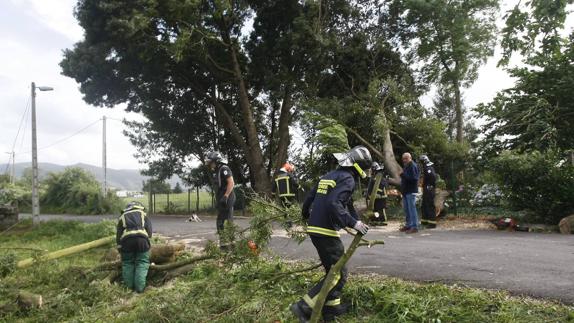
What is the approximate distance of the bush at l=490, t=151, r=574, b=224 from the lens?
29.8 ft

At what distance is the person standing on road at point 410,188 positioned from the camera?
29.6ft

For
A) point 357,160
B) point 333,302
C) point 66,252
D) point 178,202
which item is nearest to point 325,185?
point 357,160

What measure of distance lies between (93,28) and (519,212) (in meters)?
15.8

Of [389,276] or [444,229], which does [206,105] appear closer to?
[444,229]

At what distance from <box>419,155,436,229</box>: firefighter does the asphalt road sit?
986 millimetres

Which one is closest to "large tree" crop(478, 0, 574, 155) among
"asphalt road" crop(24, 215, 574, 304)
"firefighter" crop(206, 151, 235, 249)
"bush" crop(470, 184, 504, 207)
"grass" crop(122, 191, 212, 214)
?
"bush" crop(470, 184, 504, 207)

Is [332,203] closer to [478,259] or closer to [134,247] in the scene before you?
[478,259]

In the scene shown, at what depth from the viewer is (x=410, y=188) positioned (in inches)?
361

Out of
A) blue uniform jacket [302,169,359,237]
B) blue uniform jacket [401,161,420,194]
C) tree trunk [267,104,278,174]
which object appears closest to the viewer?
blue uniform jacket [302,169,359,237]

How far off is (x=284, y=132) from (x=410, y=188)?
10.7 meters

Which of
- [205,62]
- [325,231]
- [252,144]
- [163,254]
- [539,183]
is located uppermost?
[205,62]

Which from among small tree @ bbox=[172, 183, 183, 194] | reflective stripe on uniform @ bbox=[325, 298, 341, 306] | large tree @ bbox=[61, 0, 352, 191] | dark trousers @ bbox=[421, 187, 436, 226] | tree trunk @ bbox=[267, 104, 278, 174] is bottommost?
reflective stripe on uniform @ bbox=[325, 298, 341, 306]

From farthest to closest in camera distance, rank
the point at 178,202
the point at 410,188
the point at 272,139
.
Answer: the point at 178,202 → the point at 272,139 → the point at 410,188

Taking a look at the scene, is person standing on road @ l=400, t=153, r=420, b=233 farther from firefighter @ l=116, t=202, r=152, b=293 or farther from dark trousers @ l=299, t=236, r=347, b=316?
firefighter @ l=116, t=202, r=152, b=293
